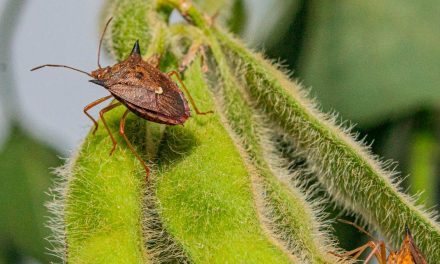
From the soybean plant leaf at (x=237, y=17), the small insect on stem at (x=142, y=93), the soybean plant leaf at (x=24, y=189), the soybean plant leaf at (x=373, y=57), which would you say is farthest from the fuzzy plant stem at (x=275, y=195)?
the soybean plant leaf at (x=24, y=189)

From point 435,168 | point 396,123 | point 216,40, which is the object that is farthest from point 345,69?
point 216,40

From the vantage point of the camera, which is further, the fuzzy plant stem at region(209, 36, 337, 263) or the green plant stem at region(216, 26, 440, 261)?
the green plant stem at region(216, 26, 440, 261)

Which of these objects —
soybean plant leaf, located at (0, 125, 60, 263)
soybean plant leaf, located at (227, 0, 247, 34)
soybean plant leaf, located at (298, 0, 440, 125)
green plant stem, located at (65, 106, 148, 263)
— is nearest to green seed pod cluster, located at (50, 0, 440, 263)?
green plant stem, located at (65, 106, 148, 263)

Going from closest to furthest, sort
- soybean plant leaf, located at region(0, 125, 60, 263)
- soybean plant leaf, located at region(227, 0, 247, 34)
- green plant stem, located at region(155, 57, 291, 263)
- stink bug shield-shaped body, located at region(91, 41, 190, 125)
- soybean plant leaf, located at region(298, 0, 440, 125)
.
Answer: green plant stem, located at region(155, 57, 291, 263), stink bug shield-shaped body, located at region(91, 41, 190, 125), soybean plant leaf, located at region(227, 0, 247, 34), soybean plant leaf, located at region(298, 0, 440, 125), soybean plant leaf, located at region(0, 125, 60, 263)

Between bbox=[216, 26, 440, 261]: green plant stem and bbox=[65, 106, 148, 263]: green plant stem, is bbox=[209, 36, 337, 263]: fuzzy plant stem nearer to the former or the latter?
bbox=[216, 26, 440, 261]: green plant stem

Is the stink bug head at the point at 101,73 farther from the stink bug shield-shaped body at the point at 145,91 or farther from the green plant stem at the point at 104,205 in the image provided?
the green plant stem at the point at 104,205

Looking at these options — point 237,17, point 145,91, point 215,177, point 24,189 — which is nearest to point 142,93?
point 145,91

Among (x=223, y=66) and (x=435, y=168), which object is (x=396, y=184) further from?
(x=435, y=168)

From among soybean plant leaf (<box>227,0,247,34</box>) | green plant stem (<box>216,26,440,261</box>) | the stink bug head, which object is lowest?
the stink bug head
